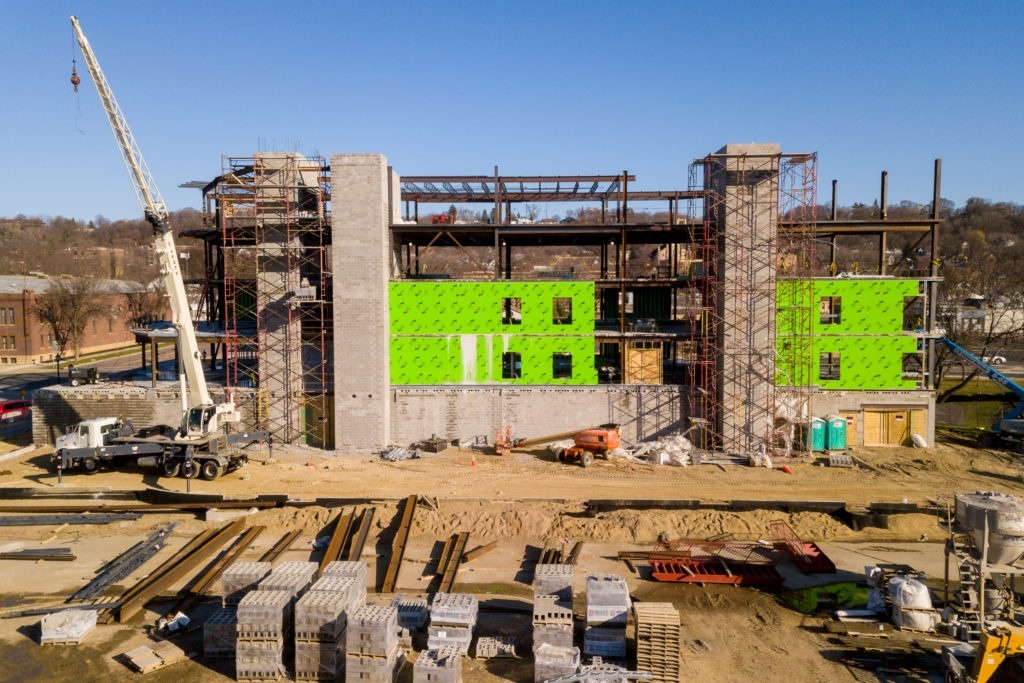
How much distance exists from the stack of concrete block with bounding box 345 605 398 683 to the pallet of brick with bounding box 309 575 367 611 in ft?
2.77

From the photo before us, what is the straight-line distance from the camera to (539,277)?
1471 inches

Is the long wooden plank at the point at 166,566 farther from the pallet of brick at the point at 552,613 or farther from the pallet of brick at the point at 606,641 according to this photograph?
the pallet of brick at the point at 606,641

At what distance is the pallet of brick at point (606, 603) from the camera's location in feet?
47.4

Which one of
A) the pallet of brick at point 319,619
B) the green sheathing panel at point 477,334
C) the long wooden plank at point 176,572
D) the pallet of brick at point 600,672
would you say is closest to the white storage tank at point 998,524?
the pallet of brick at point 600,672

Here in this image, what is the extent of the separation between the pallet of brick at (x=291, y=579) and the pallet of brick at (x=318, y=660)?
128 centimetres

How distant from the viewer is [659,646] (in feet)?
44.8

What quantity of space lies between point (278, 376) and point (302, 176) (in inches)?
390

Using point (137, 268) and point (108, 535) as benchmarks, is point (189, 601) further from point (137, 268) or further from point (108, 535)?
point (137, 268)

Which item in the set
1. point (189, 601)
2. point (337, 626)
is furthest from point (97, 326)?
point (337, 626)

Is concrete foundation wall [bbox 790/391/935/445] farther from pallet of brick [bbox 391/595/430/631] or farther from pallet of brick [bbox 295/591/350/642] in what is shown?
pallet of brick [bbox 295/591/350/642]

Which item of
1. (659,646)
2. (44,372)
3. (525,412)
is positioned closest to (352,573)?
(659,646)

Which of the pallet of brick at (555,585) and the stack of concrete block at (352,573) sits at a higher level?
the stack of concrete block at (352,573)

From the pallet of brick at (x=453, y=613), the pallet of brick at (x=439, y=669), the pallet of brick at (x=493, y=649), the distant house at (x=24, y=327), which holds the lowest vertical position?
the pallet of brick at (x=493, y=649)

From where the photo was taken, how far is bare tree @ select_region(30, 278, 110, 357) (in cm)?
6322
